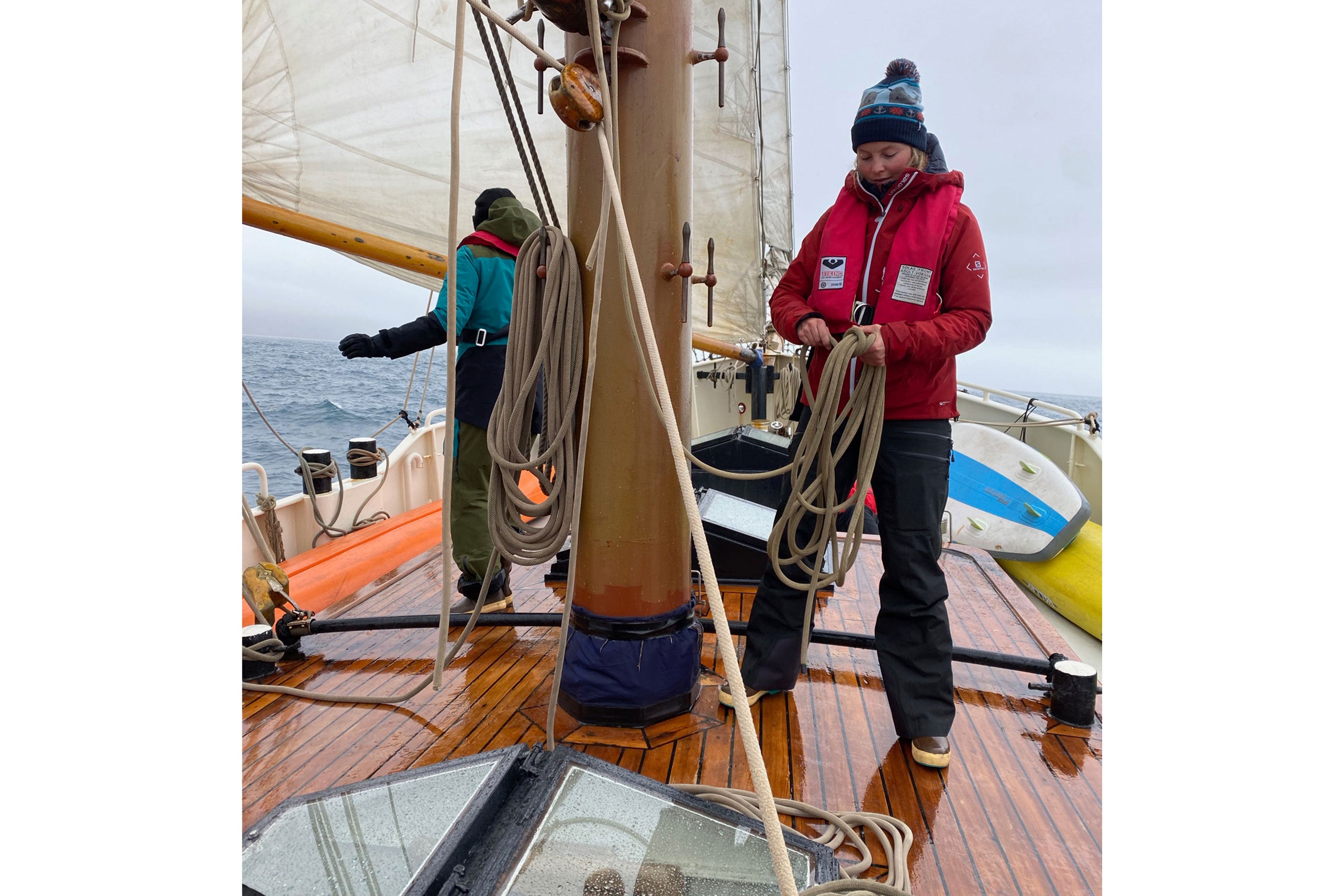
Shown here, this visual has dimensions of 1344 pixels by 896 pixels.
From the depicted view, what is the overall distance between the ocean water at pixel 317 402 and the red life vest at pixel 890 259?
114cm

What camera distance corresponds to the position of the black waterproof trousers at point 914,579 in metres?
1.68

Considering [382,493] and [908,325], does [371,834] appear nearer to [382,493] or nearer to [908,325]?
[908,325]

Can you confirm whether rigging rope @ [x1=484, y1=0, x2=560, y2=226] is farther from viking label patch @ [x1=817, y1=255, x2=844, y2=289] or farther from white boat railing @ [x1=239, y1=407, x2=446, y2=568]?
white boat railing @ [x1=239, y1=407, x2=446, y2=568]

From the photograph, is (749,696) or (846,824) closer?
(846,824)

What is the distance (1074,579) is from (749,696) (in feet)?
14.4

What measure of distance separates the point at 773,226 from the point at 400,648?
965cm

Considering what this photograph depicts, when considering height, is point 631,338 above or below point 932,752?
above

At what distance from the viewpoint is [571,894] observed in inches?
40.4

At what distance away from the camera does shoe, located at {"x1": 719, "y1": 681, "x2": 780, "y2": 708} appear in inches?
73.4

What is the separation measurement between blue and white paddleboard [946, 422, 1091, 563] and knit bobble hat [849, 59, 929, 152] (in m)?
4.36

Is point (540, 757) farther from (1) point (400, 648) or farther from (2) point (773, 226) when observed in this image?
(2) point (773, 226)

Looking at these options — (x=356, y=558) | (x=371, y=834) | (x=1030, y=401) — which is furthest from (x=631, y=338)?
(x=1030, y=401)

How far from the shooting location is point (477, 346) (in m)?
2.49

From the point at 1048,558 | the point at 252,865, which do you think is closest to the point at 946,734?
the point at 252,865
